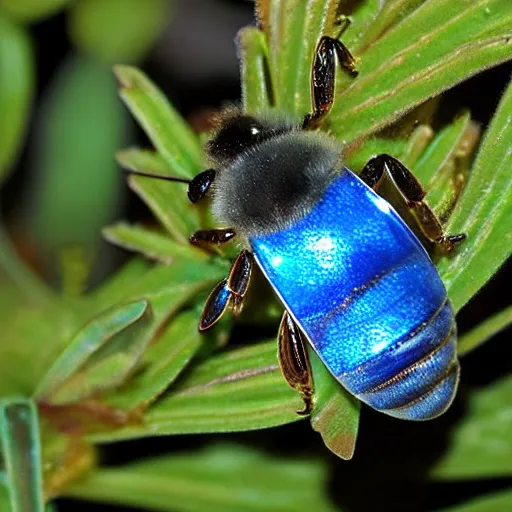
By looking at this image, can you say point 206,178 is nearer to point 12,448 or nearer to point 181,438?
point 12,448

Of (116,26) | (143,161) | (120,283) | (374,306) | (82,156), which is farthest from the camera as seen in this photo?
(82,156)

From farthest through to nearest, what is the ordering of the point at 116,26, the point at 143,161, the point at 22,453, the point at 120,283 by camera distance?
the point at 116,26
the point at 120,283
the point at 143,161
the point at 22,453

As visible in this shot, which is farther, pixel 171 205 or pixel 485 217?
pixel 171 205

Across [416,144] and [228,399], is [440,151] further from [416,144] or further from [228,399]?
[228,399]

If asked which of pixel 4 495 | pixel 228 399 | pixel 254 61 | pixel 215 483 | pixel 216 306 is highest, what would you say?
pixel 254 61

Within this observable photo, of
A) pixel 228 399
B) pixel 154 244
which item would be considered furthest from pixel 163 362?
pixel 154 244

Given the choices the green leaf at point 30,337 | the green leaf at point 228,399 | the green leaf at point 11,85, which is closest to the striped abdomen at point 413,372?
the green leaf at point 228,399

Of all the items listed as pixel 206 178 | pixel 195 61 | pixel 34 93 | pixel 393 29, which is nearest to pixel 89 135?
pixel 34 93

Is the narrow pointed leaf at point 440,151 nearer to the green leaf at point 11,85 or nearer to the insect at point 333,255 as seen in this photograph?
the insect at point 333,255
